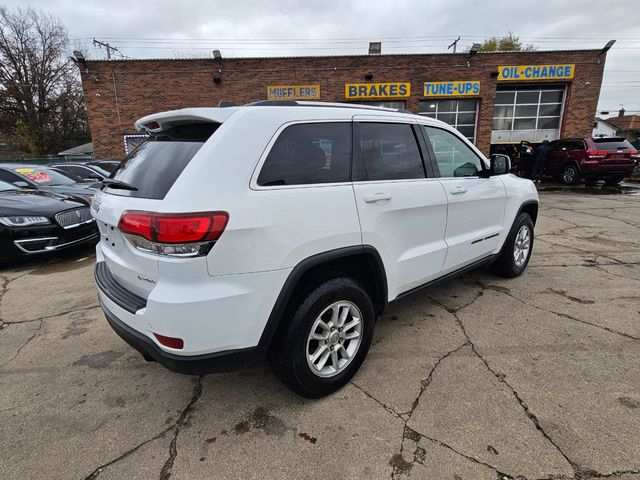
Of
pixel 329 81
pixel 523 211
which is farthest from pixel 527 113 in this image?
pixel 523 211

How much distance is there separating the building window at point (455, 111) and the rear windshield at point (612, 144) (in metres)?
6.42

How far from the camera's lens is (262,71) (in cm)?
1780

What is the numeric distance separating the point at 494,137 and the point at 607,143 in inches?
280

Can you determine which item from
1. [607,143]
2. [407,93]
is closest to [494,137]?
[407,93]

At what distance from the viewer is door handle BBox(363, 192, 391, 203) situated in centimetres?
230

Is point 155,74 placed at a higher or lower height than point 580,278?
higher

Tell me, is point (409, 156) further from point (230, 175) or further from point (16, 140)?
point (16, 140)

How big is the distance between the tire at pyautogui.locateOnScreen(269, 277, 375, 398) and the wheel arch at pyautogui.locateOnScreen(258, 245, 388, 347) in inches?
2.6

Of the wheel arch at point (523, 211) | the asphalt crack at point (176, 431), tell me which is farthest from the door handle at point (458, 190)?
the asphalt crack at point (176, 431)

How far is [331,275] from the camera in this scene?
2277mm

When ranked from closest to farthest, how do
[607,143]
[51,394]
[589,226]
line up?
[51,394] < [589,226] < [607,143]

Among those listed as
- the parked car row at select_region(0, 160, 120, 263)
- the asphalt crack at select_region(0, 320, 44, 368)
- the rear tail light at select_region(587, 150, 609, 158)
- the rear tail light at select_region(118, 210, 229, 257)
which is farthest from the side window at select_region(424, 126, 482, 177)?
the rear tail light at select_region(587, 150, 609, 158)

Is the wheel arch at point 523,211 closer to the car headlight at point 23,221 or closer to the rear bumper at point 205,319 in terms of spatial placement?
the rear bumper at point 205,319

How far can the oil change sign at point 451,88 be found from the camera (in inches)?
707
